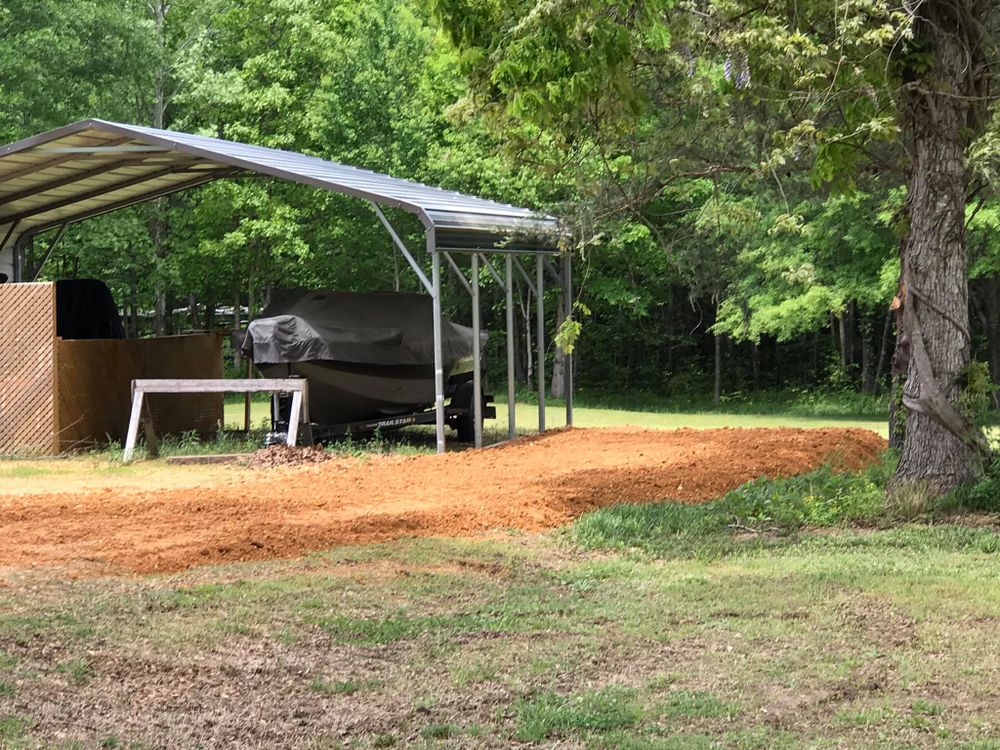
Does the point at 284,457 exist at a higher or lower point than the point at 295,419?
lower

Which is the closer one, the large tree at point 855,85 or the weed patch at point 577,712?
the weed patch at point 577,712

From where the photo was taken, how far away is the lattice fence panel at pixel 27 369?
1667 cm

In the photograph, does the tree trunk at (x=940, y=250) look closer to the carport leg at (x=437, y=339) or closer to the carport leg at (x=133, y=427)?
the carport leg at (x=437, y=339)

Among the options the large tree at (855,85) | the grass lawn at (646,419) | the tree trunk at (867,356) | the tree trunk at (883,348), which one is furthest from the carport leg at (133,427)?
the tree trunk at (867,356)

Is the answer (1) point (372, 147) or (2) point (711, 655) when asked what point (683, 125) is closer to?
(2) point (711, 655)

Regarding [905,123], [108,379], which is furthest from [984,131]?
[108,379]

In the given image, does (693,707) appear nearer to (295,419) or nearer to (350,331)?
(295,419)

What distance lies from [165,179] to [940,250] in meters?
14.1

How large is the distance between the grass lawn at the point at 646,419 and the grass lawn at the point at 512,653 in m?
13.1

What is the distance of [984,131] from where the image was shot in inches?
422

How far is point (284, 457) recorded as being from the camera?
15.2m

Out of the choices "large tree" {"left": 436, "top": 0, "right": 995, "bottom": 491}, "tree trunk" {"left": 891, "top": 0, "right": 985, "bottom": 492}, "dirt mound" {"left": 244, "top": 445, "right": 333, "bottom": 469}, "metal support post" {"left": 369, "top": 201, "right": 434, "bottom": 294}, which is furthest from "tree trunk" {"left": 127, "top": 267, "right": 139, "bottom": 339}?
"tree trunk" {"left": 891, "top": 0, "right": 985, "bottom": 492}

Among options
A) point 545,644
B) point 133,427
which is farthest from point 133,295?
point 545,644

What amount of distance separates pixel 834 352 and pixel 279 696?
30.1 meters
